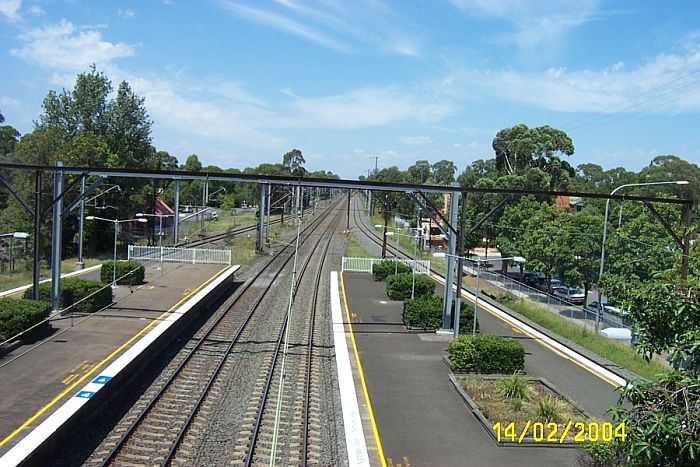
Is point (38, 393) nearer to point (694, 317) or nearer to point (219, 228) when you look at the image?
point (694, 317)

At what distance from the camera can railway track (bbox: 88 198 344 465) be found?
10203 mm

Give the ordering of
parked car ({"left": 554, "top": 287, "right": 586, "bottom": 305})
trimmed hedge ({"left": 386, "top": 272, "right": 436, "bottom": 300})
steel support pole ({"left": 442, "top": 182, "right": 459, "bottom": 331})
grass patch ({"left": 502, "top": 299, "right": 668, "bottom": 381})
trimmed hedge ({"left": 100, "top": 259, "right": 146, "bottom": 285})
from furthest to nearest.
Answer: parked car ({"left": 554, "top": 287, "right": 586, "bottom": 305}), trimmed hedge ({"left": 386, "top": 272, "right": 436, "bottom": 300}), trimmed hedge ({"left": 100, "top": 259, "right": 146, "bottom": 285}), steel support pole ({"left": 442, "top": 182, "right": 459, "bottom": 331}), grass patch ({"left": 502, "top": 299, "right": 668, "bottom": 381})

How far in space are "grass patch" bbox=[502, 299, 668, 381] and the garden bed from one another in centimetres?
251

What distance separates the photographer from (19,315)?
15.1 meters

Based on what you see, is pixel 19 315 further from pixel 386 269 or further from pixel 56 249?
pixel 386 269

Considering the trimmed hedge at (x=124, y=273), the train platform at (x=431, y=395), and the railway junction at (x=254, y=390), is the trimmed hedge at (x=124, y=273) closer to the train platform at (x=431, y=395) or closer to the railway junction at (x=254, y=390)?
the railway junction at (x=254, y=390)

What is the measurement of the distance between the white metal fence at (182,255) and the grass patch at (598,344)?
17.0 metres

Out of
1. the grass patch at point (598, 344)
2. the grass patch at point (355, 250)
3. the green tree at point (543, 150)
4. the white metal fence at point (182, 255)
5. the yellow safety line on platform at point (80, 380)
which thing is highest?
the green tree at point (543, 150)

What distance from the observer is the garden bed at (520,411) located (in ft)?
34.4

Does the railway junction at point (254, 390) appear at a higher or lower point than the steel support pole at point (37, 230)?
lower

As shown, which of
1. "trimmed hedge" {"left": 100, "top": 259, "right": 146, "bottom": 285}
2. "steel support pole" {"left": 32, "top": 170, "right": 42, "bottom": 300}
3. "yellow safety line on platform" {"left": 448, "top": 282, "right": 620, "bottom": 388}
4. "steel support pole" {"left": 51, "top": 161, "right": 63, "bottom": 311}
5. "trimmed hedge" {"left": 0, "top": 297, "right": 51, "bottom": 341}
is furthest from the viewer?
"trimmed hedge" {"left": 100, "top": 259, "right": 146, "bottom": 285}

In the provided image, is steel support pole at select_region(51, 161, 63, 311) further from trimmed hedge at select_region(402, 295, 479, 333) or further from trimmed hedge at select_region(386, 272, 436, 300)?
trimmed hedge at select_region(386, 272, 436, 300)

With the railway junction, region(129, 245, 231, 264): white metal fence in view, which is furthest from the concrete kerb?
region(129, 245, 231, 264): white metal fence

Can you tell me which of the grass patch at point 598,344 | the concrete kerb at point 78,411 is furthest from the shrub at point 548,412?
the concrete kerb at point 78,411
